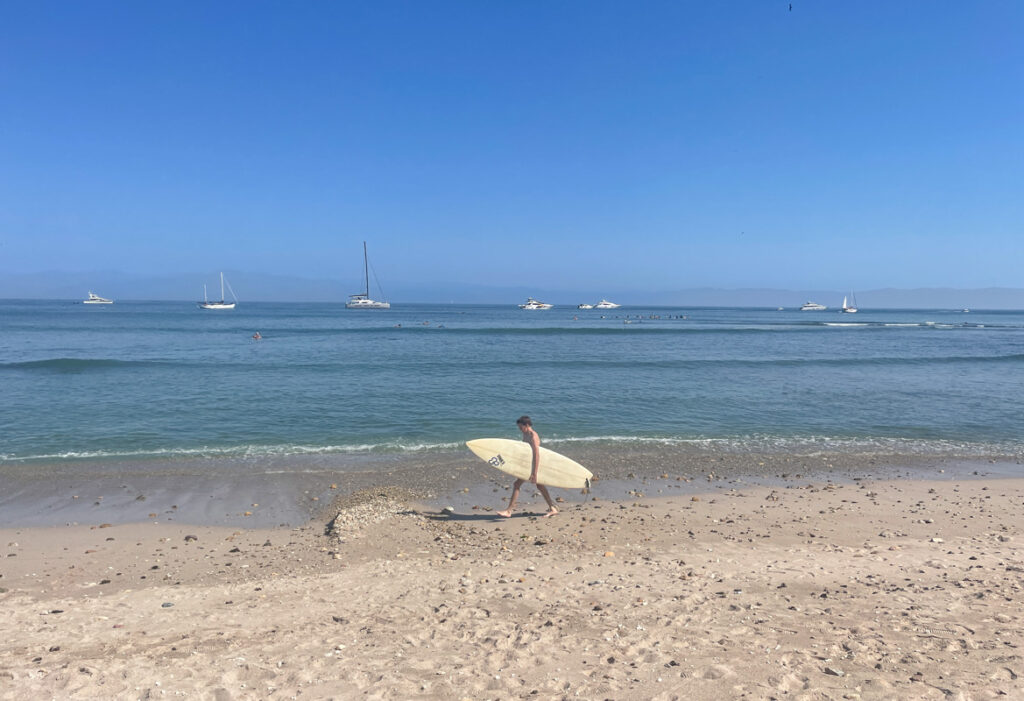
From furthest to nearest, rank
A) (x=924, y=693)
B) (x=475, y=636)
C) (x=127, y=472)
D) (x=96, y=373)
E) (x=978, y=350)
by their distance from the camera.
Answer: (x=978, y=350), (x=96, y=373), (x=127, y=472), (x=475, y=636), (x=924, y=693)

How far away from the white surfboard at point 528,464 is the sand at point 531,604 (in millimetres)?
525

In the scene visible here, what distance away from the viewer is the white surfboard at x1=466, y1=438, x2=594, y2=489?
983cm

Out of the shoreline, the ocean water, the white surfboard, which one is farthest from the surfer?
the ocean water

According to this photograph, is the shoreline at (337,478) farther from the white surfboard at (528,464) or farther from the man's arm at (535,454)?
the man's arm at (535,454)

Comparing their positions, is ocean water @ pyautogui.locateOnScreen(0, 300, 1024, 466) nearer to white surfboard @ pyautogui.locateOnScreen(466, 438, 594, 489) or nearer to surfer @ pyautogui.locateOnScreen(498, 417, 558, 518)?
white surfboard @ pyautogui.locateOnScreen(466, 438, 594, 489)

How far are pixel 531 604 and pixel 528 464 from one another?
3710 mm

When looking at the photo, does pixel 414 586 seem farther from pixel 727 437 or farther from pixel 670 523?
pixel 727 437

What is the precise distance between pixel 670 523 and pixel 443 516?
3710mm

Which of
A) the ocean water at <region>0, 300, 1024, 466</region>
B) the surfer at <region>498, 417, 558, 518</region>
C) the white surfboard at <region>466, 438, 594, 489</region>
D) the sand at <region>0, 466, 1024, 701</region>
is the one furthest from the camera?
the ocean water at <region>0, 300, 1024, 466</region>

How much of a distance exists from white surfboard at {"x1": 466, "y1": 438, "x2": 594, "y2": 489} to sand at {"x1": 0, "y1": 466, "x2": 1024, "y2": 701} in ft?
1.72

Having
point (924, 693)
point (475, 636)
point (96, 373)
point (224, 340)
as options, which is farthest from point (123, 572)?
point (224, 340)

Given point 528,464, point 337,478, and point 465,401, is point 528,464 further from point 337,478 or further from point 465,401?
point 465,401

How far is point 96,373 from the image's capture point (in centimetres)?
2700

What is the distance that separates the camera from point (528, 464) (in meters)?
9.77
